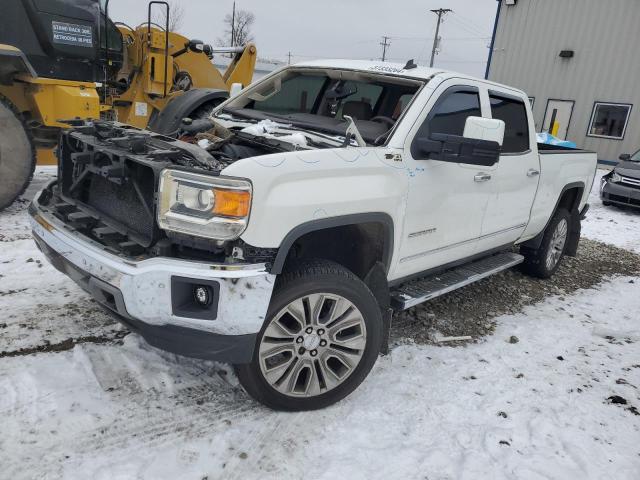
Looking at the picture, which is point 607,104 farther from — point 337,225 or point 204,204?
point 204,204

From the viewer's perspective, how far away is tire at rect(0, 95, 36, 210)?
5621 millimetres

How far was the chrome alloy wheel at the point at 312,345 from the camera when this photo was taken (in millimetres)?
2678

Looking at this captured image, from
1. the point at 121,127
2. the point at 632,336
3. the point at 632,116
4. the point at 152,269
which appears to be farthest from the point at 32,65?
the point at 632,116

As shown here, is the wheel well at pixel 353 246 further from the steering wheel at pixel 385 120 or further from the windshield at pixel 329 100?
the steering wheel at pixel 385 120

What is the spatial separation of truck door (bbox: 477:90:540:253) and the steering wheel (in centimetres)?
96

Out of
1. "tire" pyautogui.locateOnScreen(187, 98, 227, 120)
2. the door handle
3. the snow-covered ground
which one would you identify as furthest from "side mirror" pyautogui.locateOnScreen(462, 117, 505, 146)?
"tire" pyautogui.locateOnScreen(187, 98, 227, 120)

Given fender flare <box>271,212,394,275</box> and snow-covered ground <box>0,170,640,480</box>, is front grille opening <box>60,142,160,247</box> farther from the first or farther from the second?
snow-covered ground <box>0,170,640,480</box>

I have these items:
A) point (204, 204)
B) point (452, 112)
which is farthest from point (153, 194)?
point (452, 112)

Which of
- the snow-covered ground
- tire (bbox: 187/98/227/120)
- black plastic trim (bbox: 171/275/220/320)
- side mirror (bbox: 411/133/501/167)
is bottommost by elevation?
the snow-covered ground

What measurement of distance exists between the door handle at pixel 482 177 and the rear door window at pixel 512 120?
0.43m

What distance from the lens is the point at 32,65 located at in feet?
20.4

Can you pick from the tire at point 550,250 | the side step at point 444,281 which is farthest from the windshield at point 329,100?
the tire at point 550,250

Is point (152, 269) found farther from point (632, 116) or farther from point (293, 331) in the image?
point (632, 116)

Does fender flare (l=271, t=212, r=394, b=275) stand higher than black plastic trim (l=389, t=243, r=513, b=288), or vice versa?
fender flare (l=271, t=212, r=394, b=275)
